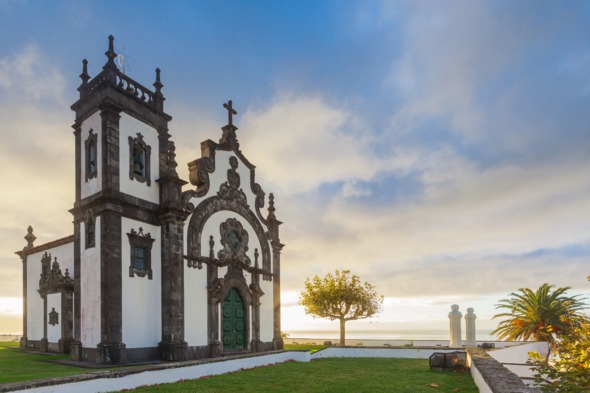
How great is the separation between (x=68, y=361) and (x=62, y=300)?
278 inches

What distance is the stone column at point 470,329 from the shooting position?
21.5m

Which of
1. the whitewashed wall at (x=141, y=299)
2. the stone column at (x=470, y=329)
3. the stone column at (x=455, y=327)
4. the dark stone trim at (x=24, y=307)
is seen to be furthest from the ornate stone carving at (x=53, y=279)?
the stone column at (x=470, y=329)

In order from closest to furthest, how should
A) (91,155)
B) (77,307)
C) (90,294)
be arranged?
1. (90,294)
2. (77,307)
3. (91,155)

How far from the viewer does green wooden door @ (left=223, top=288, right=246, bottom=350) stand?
21.3 metres

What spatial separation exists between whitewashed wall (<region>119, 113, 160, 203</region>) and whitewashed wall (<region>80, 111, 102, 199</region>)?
76 centimetres

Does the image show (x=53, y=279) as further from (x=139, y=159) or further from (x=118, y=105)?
(x=118, y=105)

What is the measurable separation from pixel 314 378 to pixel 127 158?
10.9 meters

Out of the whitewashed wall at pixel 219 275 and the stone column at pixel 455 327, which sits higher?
the whitewashed wall at pixel 219 275

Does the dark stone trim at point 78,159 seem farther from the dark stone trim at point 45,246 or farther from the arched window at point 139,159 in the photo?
the dark stone trim at point 45,246

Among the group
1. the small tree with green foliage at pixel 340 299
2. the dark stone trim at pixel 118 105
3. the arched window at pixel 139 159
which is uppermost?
the dark stone trim at pixel 118 105

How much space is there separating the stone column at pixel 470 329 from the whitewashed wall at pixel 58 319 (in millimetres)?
19416

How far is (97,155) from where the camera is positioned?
18.2 meters

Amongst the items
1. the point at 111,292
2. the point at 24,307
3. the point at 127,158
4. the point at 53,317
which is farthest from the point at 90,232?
the point at 24,307

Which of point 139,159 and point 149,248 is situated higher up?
point 139,159
